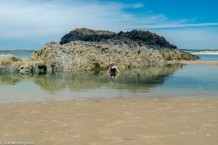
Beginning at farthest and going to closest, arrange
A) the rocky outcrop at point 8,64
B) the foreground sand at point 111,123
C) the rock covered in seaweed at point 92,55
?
the rock covered in seaweed at point 92,55, the rocky outcrop at point 8,64, the foreground sand at point 111,123

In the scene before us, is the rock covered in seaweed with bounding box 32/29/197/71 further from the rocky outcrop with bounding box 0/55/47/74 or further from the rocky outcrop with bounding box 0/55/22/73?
the rocky outcrop with bounding box 0/55/22/73

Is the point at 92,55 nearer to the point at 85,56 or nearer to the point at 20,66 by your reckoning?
the point at 85,56

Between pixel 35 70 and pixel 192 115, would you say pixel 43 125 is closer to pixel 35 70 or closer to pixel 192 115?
pixel 192 115

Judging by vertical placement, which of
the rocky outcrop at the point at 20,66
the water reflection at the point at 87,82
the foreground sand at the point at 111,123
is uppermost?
the rocky outcrop at the point at 20,66

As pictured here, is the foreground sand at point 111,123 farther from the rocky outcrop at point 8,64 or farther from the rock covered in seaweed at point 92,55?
the rock covered in seaweed at point 92,55

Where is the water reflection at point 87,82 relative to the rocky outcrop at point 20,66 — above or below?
below

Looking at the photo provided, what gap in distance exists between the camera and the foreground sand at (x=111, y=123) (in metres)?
7.81

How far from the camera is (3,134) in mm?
8133

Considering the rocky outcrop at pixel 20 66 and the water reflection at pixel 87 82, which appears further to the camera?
the rocky outcrop at pixel 20 66

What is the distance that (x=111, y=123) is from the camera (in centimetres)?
938

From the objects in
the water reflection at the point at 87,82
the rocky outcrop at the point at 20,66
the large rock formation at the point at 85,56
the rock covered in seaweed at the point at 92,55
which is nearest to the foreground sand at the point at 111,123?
the water reflection at the point at 87,82

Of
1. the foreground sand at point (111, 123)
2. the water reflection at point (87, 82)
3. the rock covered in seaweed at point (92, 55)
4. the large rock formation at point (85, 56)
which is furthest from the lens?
the rock covered in seaweed at point (92, 55)

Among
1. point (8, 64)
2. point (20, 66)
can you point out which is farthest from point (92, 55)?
point (8, 64)

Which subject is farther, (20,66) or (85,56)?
(85,56)
